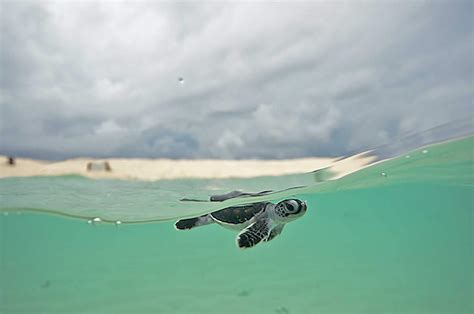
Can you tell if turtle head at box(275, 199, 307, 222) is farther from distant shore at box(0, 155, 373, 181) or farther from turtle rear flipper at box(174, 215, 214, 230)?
turtle rear flipper at box(174, 215, 214, 230)

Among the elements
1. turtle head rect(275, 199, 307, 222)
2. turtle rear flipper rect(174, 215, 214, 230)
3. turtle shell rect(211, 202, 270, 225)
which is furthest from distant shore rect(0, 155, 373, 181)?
turtle rear flipper rect(174, 215, 214, 230)

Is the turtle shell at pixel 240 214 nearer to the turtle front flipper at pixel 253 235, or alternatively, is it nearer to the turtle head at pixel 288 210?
the turtle head at pixel 288 210

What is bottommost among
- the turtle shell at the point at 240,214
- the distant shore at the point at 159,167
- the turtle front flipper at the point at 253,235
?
the turtle front flipper at the point at 253,235

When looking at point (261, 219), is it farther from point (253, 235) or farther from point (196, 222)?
point (196, 222)

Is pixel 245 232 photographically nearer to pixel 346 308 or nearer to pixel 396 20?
pixel 346 308

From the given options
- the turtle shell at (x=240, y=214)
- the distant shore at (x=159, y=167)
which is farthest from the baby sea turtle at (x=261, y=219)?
the distant shore at (x=159, y=167)

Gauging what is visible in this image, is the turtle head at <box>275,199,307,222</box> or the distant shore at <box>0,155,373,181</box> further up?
the distant shore at <box>0,155,373,181</box>

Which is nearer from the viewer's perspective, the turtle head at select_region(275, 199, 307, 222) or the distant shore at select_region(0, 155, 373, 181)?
the distant shore at select_region(0, 155, 373, 181)
